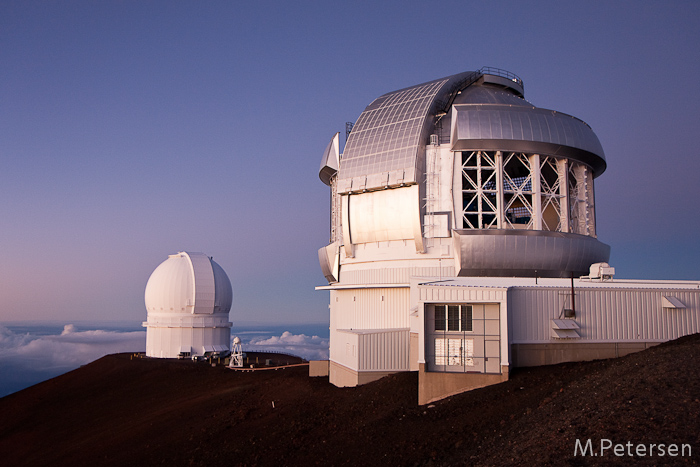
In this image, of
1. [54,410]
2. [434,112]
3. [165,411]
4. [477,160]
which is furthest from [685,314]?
[54,410]

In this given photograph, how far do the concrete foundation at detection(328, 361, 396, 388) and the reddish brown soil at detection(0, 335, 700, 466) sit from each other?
559mm

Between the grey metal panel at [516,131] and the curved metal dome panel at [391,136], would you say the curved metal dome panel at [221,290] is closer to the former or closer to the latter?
the curved metal dome panel at [391,136]

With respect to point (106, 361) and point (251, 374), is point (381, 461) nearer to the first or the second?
point (251, 374)

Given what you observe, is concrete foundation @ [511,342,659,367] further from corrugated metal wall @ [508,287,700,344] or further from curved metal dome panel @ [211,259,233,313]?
curved metal dome panel @ [211,259,233,313]

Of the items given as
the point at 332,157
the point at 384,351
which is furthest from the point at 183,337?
the point at 384,351

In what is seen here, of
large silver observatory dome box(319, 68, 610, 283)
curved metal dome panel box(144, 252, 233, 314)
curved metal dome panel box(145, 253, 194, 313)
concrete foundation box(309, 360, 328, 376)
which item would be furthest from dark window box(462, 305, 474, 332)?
curved metal dome panel box(145, 253, 194, 313)

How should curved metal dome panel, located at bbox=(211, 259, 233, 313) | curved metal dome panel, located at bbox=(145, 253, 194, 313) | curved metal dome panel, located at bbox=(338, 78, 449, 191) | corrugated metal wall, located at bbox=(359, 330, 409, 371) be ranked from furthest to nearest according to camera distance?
curved metal dome panel, located at bbox=(211, 259, 233, 313) → curved metal dome panel, located at bbox=(145, 253, 194, 313) → curved metal dome panel, located at bbox=(338, 78, 449, 191) → corrugated metal wall, located at bbox=(359, 330, 409, 371)

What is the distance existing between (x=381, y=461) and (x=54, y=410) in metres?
22.3

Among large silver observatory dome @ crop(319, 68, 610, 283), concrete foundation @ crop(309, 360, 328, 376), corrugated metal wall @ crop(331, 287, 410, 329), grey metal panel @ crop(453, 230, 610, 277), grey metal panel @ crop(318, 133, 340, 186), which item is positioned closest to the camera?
grey metal panel @ crop(453, 230, 610, 277)

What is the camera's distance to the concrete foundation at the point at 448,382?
576 inches

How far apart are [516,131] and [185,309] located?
2566cm

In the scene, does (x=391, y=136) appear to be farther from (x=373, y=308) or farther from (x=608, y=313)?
(x=608, y=313)

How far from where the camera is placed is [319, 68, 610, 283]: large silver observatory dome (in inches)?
853

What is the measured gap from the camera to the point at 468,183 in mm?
23422
